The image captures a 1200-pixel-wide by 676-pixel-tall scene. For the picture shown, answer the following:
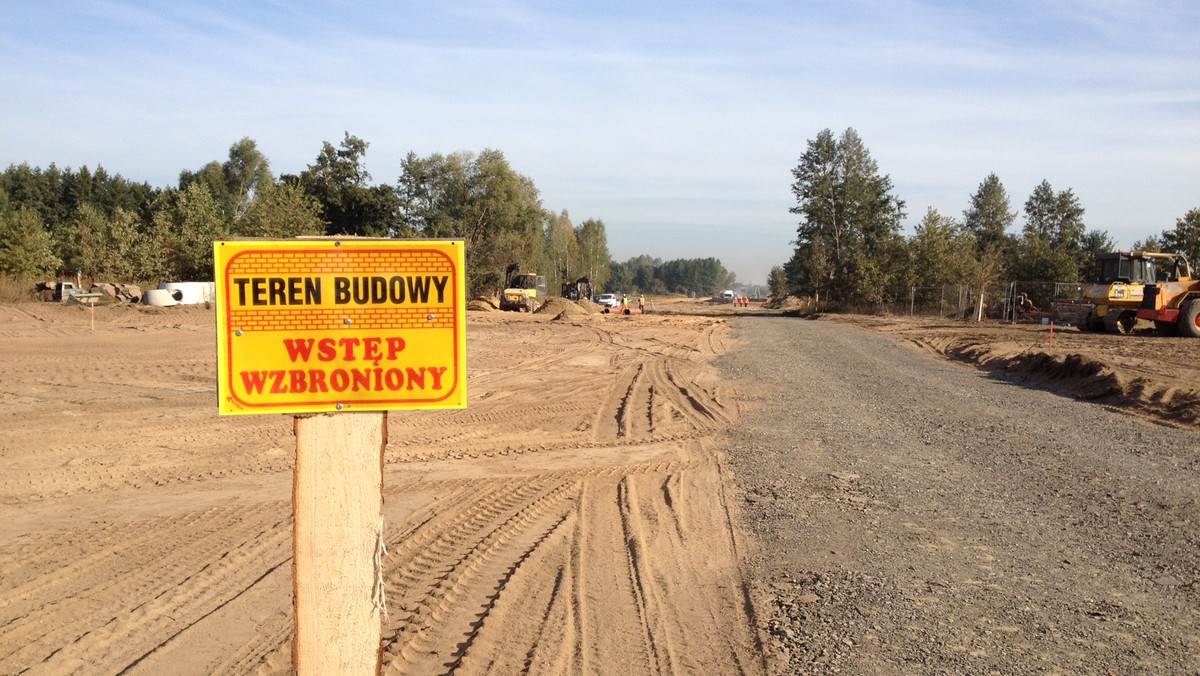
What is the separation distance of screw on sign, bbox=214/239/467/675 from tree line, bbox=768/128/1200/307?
43858 mm

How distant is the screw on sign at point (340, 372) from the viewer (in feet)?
8.41

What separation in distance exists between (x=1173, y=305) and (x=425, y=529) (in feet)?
99.5

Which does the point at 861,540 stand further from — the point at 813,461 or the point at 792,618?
the point at 813,461

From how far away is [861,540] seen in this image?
22.1ft

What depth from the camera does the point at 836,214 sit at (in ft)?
219

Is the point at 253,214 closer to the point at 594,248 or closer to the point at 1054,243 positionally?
the point at 1054,243

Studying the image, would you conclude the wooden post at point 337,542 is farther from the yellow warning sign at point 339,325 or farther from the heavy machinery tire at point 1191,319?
the heavy machinery tire at point 1191,319

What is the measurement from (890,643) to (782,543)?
1.91 m

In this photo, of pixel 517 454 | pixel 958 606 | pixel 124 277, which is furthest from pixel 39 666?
pixel 124 277

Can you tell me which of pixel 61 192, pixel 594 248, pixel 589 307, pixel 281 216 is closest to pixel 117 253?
pixel 281 216

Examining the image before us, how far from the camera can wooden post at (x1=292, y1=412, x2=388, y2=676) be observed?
2633 millimetres

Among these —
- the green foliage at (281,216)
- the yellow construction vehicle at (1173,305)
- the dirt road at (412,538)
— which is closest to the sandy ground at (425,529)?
the dirt road at (412,538)

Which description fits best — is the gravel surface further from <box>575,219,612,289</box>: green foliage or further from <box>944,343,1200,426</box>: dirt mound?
<box>575,219,612,289</box>: green foliage

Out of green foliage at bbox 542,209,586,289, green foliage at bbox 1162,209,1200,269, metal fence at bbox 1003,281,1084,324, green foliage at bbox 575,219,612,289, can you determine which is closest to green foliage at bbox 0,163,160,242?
green foliage at bbox 542,209,586,289
